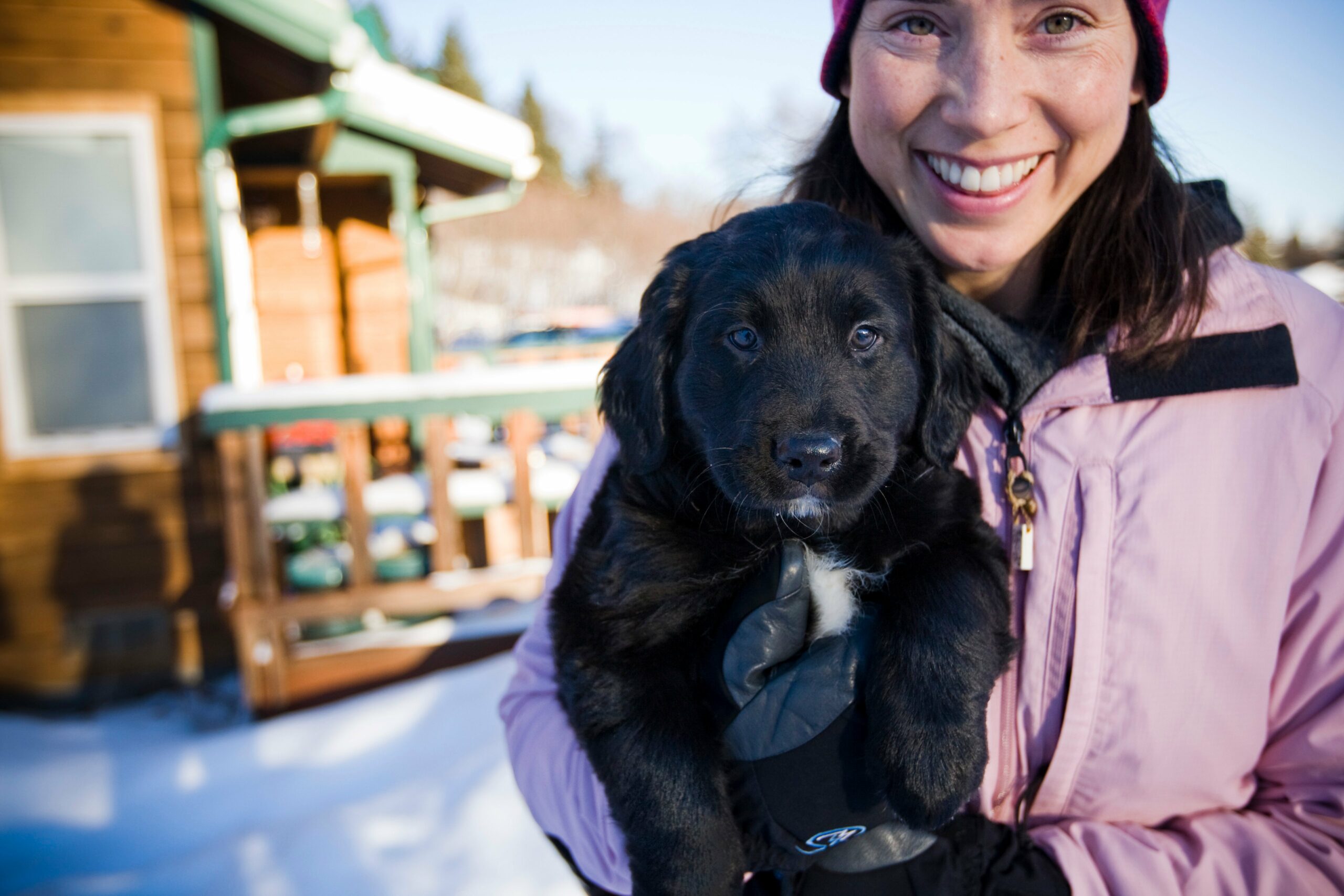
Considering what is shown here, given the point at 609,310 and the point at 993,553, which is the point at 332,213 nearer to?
the point at 993,553

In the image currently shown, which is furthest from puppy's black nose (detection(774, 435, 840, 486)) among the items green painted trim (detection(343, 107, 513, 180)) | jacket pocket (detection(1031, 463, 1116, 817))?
green painted trim (detection(343, 107, 513, 180))

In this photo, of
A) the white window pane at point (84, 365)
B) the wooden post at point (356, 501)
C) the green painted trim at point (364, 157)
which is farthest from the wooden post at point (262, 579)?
the green painted trim at point (364, 157)

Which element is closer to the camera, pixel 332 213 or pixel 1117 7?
pixel 1117 7

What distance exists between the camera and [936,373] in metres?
1.55

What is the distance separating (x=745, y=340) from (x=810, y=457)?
0.35m

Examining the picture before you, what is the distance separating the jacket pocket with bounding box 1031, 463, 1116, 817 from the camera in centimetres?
128

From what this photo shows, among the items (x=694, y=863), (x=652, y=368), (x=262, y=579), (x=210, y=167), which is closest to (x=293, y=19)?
(x=210, y=167)

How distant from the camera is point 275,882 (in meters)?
2.72

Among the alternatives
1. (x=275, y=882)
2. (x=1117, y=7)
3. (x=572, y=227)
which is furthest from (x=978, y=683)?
(x=572, y=227)

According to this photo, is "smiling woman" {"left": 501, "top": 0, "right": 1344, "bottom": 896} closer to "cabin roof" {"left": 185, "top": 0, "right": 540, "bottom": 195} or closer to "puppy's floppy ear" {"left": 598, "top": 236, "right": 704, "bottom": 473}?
"puppy's floppy ear" {"left": 598, "top": 236, "right": 704, "bottom": 473}

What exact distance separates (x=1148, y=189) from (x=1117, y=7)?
0.33m

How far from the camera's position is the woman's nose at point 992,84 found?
1353 millimetres

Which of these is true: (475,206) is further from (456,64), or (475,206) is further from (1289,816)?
(456,64)

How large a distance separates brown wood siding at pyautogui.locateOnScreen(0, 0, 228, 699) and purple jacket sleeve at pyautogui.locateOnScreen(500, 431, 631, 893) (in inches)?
162
